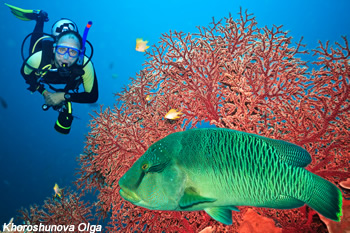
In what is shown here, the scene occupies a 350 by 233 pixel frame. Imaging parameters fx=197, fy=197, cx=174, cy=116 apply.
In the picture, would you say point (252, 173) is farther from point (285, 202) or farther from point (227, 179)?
point (285, 202)

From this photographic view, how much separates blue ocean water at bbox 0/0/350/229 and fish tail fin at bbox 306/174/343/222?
72.7 meters

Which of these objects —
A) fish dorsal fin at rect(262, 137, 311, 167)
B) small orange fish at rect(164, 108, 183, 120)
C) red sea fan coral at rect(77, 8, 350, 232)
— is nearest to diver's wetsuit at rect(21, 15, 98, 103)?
red sea fan coral at rect(77, 8, 350, 232)

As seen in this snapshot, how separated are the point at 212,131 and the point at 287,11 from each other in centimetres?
13649

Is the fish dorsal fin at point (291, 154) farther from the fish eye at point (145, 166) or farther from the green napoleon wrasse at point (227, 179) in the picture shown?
the fish eye at point (145, 166)

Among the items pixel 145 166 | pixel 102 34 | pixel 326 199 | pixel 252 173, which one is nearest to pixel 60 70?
pixel 145 166

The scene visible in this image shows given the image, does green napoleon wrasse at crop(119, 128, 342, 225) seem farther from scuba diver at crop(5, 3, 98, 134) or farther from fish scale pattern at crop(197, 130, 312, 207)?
scuba diver at crop(5, 3, 98, 134)

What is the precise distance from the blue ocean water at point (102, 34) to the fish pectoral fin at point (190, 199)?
237 feet

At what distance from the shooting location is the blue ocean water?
79688 millimetres

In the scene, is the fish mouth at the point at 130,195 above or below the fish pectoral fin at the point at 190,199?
below

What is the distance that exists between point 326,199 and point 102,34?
130604 mm

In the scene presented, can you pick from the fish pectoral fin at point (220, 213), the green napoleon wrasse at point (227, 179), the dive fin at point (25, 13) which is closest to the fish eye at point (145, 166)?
the green napoleon wrasse at point (227, 179)

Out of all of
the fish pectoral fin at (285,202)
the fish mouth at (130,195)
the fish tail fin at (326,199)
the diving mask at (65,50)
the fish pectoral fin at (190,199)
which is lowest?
the fish mouth at (130,195)

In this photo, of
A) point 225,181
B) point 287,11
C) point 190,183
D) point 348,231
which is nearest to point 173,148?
point 190,183

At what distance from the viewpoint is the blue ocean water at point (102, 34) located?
7969 cm
